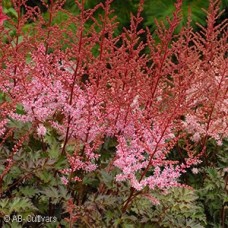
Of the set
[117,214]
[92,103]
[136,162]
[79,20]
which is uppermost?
[79,20]

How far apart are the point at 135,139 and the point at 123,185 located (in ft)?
0.75

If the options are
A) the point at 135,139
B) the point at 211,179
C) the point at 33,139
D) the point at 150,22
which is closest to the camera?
the point at 135,139

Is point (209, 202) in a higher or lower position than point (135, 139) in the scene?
lower

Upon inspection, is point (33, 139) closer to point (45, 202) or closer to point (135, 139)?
point (45, 202)

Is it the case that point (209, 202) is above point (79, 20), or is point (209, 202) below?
below

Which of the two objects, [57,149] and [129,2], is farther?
[129,2]

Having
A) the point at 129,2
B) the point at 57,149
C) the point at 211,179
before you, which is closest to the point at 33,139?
the point at 57,149

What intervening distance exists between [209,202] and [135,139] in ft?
3.18

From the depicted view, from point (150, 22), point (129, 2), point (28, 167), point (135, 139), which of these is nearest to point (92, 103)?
point (135, 139)

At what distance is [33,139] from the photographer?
255 centimetres

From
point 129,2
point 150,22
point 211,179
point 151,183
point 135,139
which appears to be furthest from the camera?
point 129,2

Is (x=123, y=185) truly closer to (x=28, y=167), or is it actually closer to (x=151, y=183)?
(x=151, y=183)

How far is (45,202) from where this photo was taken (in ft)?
7.79

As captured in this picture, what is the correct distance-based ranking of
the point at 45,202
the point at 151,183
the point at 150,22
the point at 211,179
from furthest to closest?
the point at 150,22 → the point at 211,179 → the point at 45,202 → the point at 151,183
